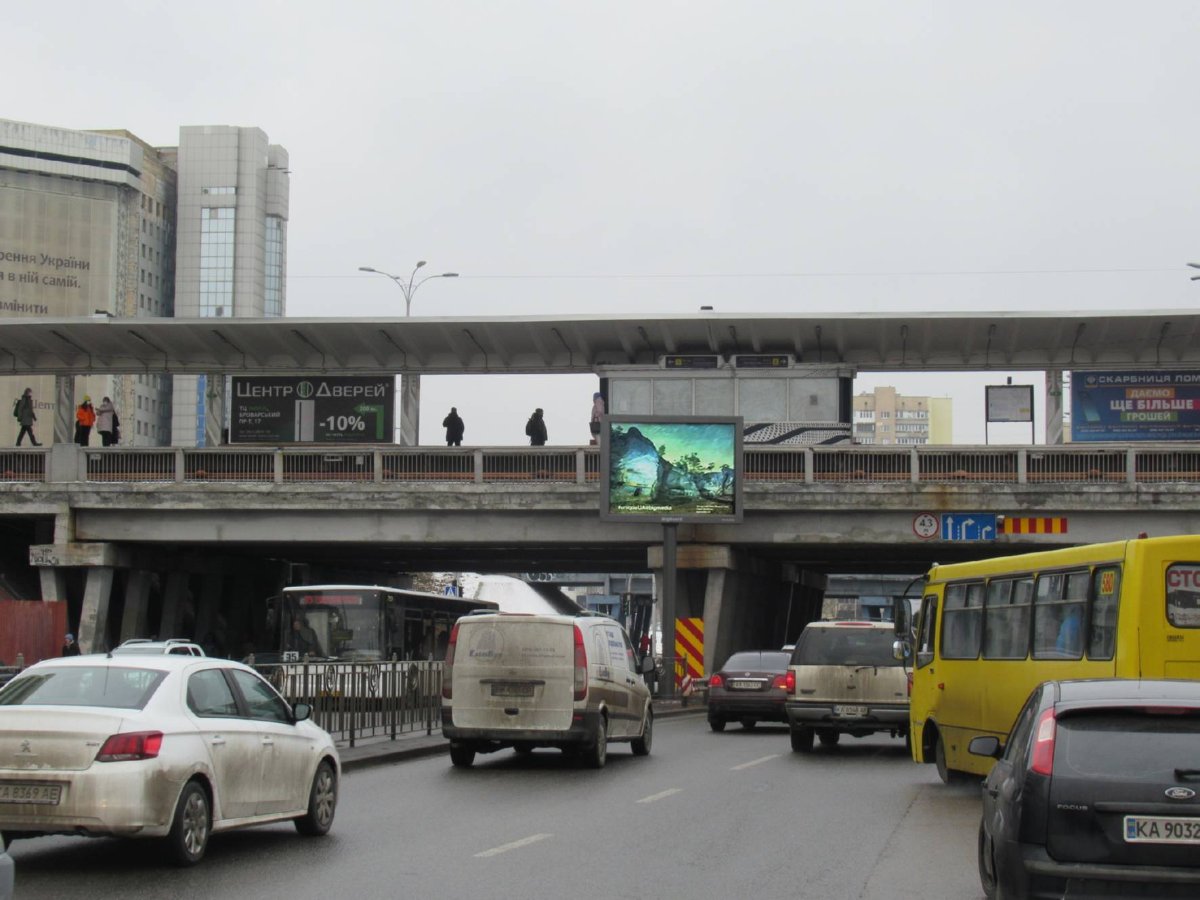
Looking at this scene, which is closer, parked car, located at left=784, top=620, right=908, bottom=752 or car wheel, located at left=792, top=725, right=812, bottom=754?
parked car, located at left=784, top=620, right=908, bottom=752

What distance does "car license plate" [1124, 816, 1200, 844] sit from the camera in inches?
303

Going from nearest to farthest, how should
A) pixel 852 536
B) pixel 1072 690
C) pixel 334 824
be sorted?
pixel 1072 690 → pixel 334 824 → pixel 852 536

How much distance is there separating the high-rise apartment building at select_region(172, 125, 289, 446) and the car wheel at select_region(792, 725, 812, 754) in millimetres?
147834

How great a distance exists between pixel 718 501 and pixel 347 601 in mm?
9158

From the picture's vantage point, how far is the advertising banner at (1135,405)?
44.5 metres

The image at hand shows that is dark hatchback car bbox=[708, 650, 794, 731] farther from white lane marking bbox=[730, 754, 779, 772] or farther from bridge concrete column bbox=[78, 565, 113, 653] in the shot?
bridge concrete column bbox=[78, 565, 113, 653]

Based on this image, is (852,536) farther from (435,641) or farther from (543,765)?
(543,765)

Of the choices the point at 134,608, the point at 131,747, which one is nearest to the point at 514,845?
the point at 131,747

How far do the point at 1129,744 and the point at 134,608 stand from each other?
138 feet

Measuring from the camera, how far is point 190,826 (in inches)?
444

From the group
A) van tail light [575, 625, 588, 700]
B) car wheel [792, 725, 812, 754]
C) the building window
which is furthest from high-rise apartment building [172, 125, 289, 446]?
van tail light [575, 625, 588, 700]

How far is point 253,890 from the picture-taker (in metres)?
10.3

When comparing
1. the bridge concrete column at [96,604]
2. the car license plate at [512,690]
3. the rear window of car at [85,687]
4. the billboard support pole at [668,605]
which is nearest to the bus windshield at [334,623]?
the billboard support pole at [668,605]

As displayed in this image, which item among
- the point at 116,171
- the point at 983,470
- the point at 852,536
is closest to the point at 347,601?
the point at 852,536
